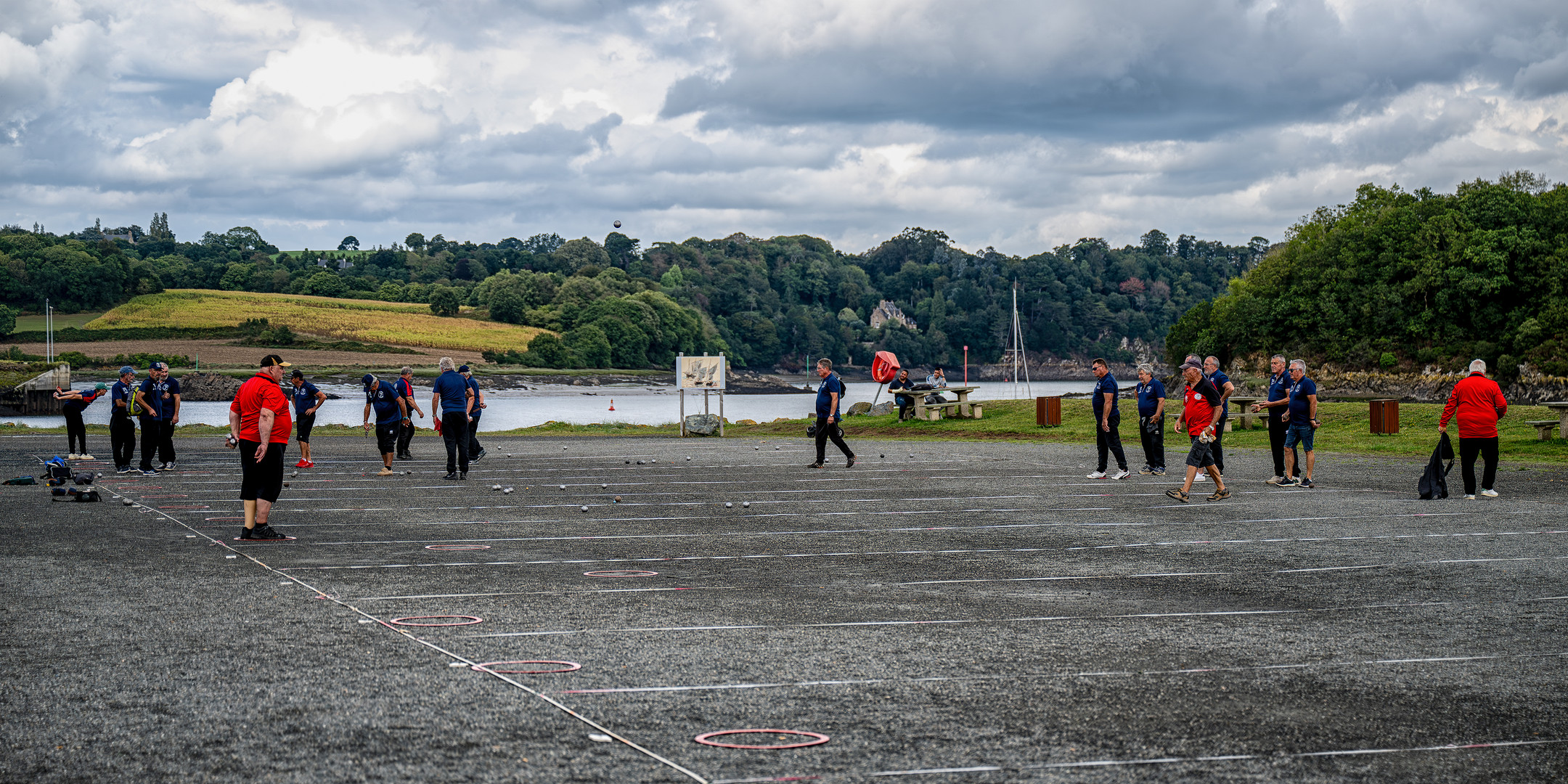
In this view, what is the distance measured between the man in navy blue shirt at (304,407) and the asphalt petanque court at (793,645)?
278 inches

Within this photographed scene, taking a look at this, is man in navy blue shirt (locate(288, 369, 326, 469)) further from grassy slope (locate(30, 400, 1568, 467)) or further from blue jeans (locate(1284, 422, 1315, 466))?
blue jeans (locate(1284, 422, 1315, 466))

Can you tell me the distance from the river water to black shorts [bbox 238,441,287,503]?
3556 cm

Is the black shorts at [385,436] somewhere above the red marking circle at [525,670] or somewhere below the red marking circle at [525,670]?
above

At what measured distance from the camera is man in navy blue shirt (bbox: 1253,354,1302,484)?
17406 mm

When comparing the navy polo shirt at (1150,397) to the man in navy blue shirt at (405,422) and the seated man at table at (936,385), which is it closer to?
the man in navy blue shirt at (405,422)

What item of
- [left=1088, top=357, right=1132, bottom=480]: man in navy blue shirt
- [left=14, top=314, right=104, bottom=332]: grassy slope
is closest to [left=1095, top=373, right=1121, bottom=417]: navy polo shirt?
[left=1088, top=357, right=1132, bottom=480]: man in navy blue shirt

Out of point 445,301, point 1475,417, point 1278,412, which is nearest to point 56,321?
point 445,301

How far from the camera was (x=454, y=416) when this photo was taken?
19531mm

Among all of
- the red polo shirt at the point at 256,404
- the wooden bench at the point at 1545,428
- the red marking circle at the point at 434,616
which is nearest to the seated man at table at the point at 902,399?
the wooden bench at the point at 1545,428

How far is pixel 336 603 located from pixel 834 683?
13.3 ft

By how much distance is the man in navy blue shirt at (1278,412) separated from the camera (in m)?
17.4

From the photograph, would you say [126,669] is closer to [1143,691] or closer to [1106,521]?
[1143,691]

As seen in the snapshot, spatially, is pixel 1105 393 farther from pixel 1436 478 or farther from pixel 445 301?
pixel 445 301

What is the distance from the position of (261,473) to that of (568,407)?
292ft
